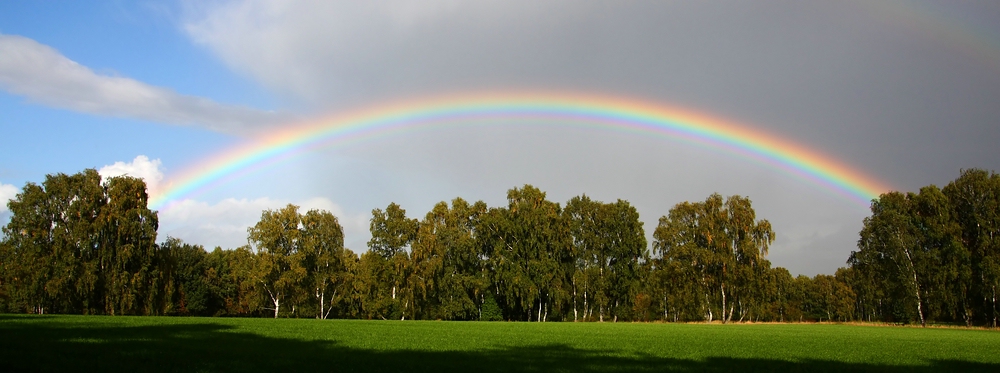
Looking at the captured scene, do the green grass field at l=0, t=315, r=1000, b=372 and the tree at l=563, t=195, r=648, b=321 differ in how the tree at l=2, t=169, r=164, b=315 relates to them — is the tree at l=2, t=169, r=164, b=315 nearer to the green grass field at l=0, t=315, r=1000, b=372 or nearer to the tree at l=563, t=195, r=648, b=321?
the green grass field at l=0, t=315, r=1000, b=372

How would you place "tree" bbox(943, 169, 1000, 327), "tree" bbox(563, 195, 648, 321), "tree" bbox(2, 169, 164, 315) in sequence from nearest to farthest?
"tree" bbox(2, 169, 164, 315) → "tree" bbox(943, 169, 1000, 327) → "tree" bbox(563, 195, 648, 321)

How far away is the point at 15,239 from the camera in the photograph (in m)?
58.8

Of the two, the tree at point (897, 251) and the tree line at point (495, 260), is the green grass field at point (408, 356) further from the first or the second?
the tree at point (897, 251)

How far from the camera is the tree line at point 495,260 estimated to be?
58.6m

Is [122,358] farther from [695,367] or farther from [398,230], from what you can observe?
[398,230]

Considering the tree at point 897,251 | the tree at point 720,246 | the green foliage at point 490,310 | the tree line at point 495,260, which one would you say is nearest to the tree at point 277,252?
the tree line at point 495,260

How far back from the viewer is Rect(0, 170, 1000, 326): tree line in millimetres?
58625

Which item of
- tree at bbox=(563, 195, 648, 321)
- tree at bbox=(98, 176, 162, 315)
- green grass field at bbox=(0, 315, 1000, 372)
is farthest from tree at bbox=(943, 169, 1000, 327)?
tree at bbox=(98, 176, 162, 315)

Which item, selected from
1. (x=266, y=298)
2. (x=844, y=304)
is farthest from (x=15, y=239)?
(x=844, y=304)

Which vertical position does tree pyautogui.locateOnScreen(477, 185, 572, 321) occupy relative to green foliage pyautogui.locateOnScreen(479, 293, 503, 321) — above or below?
above

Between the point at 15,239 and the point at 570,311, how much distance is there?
59.5 meters

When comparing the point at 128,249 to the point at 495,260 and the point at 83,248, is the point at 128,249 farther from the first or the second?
the point at 495,260

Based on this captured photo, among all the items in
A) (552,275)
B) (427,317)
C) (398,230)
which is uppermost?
(398,230)

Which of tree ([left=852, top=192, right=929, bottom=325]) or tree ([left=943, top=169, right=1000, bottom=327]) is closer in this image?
tree ([left=943, top=169, right=1000, bottom=327])
